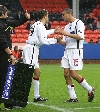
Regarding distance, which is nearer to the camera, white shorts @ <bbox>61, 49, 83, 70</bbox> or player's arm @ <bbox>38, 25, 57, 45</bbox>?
player's arm @ <bbox>38, 25, 57, 45</bbox>

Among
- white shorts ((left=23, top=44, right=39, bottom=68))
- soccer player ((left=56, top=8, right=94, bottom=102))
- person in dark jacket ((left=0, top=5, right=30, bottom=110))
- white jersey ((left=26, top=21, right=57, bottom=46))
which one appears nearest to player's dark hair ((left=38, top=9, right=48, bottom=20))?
white jersey ((left=26, top=21, right=57, bottom=46))

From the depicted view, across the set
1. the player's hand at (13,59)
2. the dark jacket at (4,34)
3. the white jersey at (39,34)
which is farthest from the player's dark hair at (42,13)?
the player's hand at (13,59)

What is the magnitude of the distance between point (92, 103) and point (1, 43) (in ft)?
8.94

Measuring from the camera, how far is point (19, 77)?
9.84 meters

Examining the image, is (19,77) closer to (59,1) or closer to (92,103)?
(92,103)

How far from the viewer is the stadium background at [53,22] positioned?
96.9 feet

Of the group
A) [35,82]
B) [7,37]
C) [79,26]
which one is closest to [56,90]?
[35,82]

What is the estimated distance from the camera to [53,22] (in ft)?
121

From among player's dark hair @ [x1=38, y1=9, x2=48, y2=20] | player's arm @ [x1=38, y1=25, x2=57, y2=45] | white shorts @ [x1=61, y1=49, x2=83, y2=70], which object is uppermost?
player's dark hair @ [x1=38, y1=9, x2=48, y2=20]

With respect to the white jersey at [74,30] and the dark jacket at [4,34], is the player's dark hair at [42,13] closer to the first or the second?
the white jersey at [74,30]

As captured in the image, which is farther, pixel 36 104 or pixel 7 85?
pixel 36 104

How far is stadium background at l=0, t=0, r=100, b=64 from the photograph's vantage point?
29.5 m

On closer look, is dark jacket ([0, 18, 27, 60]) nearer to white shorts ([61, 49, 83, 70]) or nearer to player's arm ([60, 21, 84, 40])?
player's arm ([60, 21, 84, 40])

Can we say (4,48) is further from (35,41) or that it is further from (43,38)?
(35,41)
